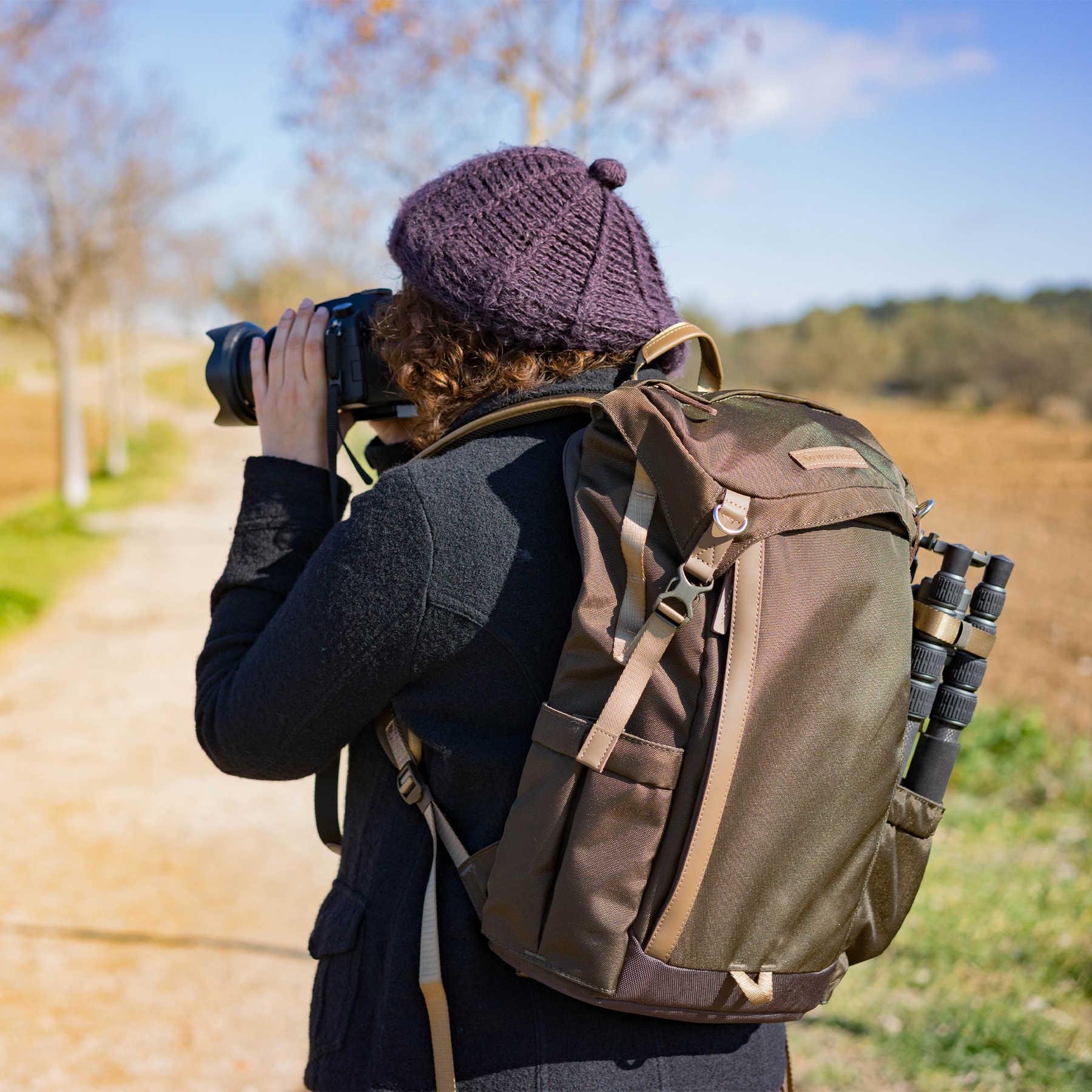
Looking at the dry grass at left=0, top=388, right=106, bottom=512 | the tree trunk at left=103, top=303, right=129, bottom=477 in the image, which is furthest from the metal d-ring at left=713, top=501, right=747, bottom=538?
the tree trunk at left=103, top=303, right=129, bottom=477

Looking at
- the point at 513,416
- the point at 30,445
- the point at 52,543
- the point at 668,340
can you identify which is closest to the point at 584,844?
the point at 513,416

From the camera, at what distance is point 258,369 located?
156 centimetres

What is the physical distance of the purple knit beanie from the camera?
1.26 m

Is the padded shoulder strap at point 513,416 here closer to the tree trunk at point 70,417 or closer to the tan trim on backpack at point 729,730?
the tan trim on backpack at point 729,730

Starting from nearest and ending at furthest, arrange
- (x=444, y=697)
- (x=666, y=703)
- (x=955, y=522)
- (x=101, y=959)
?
(x=666, y=703), (x=444, y=697), (x=101, y=959), (x=955, y=522)

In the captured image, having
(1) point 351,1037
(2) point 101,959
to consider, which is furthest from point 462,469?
(2) point 101,959

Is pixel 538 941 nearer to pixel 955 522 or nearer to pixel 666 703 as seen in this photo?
pixel 666 703

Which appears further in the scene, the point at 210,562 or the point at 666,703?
the point at 210,562

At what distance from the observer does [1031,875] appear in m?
3.80

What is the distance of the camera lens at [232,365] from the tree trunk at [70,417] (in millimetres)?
11994

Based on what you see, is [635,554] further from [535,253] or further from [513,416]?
[535,253]

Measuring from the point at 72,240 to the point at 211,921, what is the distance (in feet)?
35.7

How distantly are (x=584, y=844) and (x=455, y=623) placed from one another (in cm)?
28

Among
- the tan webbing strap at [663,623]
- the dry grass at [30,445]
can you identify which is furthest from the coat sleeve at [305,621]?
the dry grass at [30,445]
